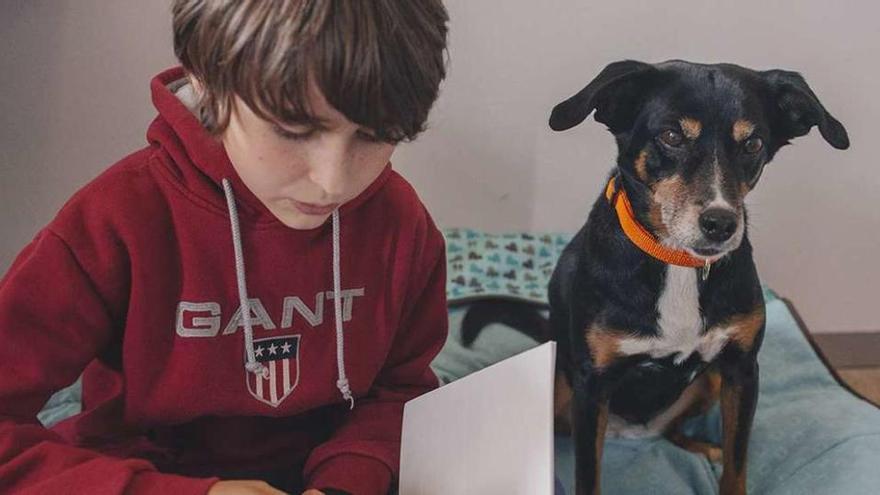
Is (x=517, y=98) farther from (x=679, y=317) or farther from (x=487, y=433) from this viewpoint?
(x=487, y=433)

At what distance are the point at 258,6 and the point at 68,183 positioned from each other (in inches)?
46.7

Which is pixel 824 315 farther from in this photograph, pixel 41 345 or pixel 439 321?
pixel 41 345

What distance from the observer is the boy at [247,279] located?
79 cm

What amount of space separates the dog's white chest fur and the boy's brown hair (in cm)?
49

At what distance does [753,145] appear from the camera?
1.12 meters

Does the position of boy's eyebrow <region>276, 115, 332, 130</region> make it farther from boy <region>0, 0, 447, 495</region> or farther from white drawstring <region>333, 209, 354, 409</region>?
white drawstring <region>333, 209, 354, 409</region>

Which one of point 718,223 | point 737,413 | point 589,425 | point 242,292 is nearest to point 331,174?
point 242,292

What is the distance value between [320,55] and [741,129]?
0.54m

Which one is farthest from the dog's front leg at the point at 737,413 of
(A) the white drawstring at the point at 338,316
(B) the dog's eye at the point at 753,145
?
(A) the white drawstring at the point at 338,316

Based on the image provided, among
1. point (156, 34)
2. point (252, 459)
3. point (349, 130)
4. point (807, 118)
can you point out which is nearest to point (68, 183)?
point (156, 34)

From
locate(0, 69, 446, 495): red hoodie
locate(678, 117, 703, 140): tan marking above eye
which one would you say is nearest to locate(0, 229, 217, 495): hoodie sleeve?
locate(0, 69, 446, 495): red hoodie

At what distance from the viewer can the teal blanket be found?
4.40 feet

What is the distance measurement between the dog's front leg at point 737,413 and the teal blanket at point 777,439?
0.29 feet

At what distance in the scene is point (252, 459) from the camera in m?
1.14
